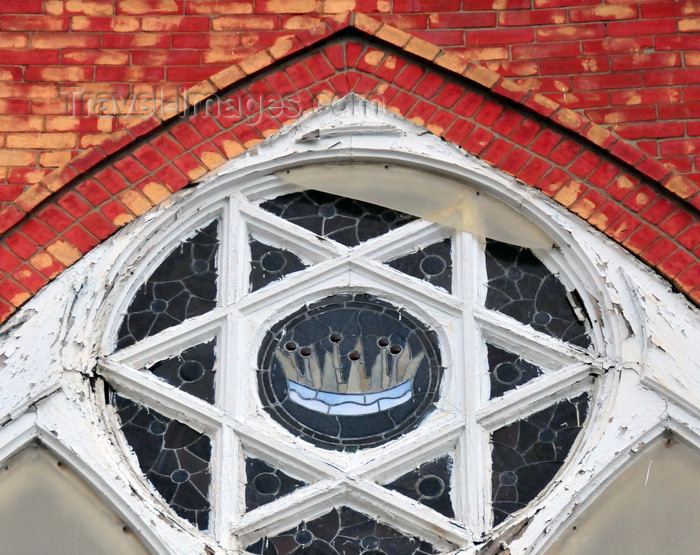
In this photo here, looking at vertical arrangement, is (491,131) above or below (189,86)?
below

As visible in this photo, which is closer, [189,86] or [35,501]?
[35,501]

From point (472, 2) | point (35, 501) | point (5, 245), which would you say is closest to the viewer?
point (35, 501)

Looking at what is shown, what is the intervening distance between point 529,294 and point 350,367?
2.94ft

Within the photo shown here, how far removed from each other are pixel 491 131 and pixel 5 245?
230cm

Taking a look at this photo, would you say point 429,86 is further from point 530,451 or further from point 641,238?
point 530,451

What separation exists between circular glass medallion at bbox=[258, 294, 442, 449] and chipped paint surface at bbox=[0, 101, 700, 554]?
0.13 metres

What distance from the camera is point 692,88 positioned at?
7805mm

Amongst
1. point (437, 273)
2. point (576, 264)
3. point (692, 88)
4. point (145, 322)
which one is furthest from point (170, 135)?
point (692, 88)

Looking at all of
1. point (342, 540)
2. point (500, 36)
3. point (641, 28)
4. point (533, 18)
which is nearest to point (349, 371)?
point (342, 540)

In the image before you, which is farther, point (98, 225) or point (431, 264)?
point (431, 264)

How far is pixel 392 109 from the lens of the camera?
7.82 meters

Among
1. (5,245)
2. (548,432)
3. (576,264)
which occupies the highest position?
(5,245)

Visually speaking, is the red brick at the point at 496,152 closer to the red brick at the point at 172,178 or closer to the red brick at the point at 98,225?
the red brick at the point at 172,178

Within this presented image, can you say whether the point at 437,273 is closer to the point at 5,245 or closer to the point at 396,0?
the point at 396,0
